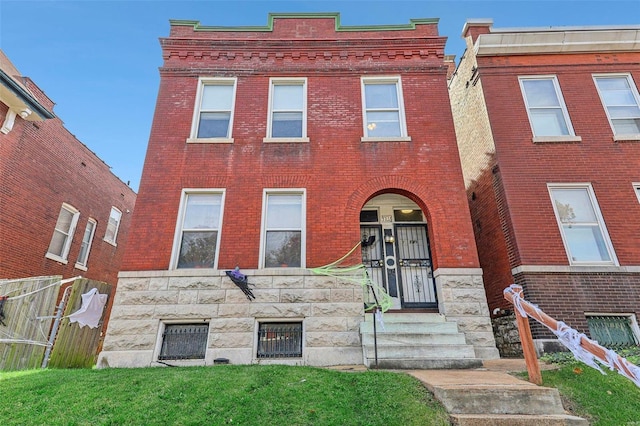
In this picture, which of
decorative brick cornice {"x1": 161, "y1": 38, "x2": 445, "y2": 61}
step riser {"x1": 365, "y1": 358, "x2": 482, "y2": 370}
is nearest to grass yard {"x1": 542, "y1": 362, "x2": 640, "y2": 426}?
step riser {"x1": 365, "y1": 358, "x2": 482, "y2": 370}

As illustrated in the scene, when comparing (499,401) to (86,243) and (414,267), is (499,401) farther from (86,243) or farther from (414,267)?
(86,243)

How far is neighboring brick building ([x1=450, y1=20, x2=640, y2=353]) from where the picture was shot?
7.73 meters

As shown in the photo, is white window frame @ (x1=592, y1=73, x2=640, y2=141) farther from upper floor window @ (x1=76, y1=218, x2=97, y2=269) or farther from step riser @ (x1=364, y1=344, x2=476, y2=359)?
upper floor window @ (x1=76, y1=218, x2=97, y2=269)

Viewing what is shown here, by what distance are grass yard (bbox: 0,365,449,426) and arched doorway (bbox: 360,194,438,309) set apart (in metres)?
3.70

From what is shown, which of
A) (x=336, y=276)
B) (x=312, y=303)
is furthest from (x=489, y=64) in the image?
(x=312, y=303)

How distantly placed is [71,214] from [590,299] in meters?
16.4

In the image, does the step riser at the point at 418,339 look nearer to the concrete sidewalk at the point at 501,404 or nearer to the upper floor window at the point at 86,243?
the concrete sidewalk at the point at 501,404

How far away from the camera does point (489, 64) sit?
10.1m

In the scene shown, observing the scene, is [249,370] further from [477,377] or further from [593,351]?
[593,351]

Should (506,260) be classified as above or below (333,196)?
below

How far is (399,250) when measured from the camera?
9094 millimetres

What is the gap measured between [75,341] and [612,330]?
12.0 m

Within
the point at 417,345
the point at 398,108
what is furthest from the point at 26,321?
the point at 398,108

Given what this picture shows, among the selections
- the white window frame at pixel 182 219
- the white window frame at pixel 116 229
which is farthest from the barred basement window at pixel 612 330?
the white window frame at pixel 116 229
